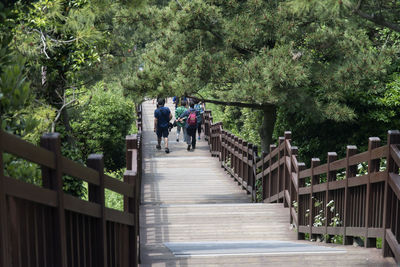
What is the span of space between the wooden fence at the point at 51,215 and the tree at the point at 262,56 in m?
6.82

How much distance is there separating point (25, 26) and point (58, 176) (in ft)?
19.1

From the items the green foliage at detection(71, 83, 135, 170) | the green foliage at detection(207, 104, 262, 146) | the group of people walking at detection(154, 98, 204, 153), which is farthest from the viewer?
the green foliage at detection(207, 104, 262, 146)

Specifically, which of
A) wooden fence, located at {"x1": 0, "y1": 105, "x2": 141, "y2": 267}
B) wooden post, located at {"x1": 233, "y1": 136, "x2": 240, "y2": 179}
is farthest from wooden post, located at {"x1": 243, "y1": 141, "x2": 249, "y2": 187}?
wooden fence, located at {"x1": 0, "y1": 105, "x2": 141, "y2": 267}

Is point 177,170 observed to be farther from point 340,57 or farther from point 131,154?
point 131,154

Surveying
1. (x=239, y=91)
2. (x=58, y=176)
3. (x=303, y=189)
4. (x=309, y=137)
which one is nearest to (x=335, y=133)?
(x=309, y=137)

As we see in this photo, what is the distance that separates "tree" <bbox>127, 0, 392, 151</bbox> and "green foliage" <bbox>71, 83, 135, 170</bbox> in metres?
5.10

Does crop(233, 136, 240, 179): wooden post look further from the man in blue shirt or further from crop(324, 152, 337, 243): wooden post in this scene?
crop(324, 152, 337, 243): wooden post

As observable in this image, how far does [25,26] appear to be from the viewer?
26.6ft

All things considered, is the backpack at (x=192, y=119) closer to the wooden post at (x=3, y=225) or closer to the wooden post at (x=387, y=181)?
the wooden post at (x=387, y=181)

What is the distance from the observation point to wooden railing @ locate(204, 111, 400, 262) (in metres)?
4.99

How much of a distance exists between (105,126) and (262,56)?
6939 mm

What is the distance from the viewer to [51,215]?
9.38 feet

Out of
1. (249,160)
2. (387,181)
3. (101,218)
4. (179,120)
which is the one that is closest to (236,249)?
(387,181)

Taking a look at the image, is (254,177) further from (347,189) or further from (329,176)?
(347,189)
